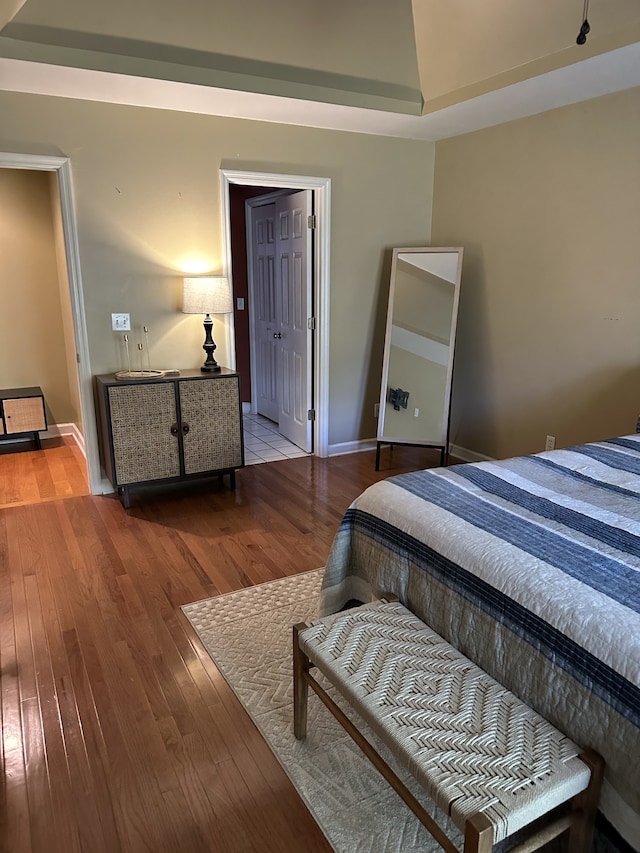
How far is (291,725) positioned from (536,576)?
99 centimetres

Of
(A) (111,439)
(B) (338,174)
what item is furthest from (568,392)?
(A) (111,439)

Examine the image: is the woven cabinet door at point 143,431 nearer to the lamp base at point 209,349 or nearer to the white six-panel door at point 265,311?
the lamp base at point 209,349

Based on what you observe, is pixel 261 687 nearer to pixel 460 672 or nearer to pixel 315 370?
pixel 460 672

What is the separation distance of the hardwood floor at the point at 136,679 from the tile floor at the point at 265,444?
2.76 feet

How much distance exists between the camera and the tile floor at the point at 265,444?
4.73 metres

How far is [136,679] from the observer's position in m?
2.18

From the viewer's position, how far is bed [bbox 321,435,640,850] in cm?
128

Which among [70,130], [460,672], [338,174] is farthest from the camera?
[338,174]

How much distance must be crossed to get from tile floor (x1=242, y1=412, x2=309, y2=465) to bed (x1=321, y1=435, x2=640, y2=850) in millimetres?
2608

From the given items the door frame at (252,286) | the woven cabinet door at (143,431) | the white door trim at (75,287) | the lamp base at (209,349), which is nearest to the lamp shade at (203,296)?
the lamp base at (209,349)

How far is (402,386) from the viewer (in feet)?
14.9

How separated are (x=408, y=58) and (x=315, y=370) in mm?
2129

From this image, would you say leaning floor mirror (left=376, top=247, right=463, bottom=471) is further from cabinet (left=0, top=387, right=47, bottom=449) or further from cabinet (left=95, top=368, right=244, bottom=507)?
cabinet (left=0, top=387, right=47, bottom=449)

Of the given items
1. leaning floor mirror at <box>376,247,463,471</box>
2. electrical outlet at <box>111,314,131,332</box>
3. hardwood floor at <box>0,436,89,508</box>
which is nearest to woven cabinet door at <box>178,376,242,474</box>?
electrical outlet at <box>111,314,131,332</box>
